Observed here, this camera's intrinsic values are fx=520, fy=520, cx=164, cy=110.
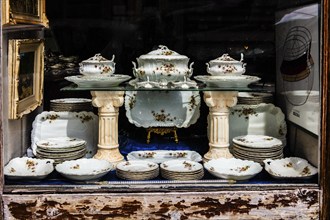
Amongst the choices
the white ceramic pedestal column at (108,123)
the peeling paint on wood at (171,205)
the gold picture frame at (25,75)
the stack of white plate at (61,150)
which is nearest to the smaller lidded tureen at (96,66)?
the white ceramic pedestal column at (108,123)

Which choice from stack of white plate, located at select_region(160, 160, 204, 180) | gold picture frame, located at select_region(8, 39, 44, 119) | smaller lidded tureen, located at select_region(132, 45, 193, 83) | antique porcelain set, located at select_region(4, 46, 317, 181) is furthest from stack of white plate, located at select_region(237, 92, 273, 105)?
gold picture frame, located at select_region(8, 39, 44, 119)

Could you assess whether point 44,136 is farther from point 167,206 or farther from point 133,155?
point 167,206

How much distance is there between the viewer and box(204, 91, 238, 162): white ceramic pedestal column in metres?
2.30

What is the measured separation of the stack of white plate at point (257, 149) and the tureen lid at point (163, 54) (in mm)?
473

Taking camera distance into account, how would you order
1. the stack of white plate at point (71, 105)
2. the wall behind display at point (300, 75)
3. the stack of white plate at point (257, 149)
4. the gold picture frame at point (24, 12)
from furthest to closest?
the stack of white plate at point (71, 105), the stack of white plate at point (257, 149), the wall behind display at point (300, 75), the gold picture frame at point (24, 12)

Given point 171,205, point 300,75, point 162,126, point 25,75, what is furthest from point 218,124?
point 25,75

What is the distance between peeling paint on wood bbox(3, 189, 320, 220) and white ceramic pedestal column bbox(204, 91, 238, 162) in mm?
386

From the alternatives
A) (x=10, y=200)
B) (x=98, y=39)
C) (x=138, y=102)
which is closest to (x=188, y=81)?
(x=138, y=102)

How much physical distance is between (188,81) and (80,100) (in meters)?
0.51

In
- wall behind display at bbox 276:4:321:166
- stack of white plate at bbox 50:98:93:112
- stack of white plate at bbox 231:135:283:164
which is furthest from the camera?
stack of white plate at bbox 50:98:93:112

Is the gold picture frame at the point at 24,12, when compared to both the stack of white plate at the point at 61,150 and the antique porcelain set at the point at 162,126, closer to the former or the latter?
the antique porcelain set at the point at 162,126

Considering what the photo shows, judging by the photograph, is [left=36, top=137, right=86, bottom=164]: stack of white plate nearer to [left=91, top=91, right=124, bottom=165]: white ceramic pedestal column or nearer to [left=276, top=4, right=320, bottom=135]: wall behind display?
[left=91, top=91, right=124, bottom=165]: white ceramic pedestal column

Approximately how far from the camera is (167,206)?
1.96 meters

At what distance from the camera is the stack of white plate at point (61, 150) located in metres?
2.29
